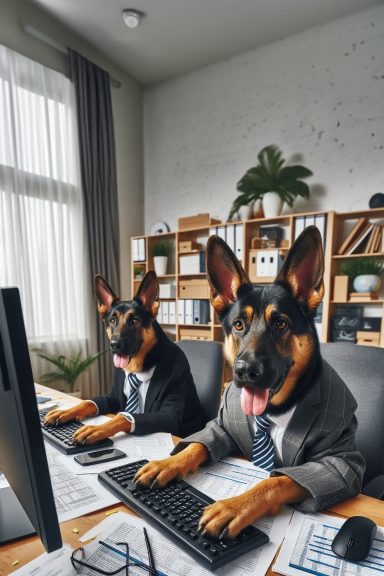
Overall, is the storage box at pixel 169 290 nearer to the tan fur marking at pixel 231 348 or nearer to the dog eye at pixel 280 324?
the tan fur marking at pixel 231 348

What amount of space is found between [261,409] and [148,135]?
155 inches

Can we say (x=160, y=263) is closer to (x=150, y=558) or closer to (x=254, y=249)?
(x=254, y=249)

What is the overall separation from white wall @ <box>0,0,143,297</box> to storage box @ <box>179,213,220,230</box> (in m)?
0.82

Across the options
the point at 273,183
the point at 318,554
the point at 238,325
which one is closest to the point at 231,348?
the point at 238,325

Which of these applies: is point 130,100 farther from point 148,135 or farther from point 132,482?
point 132,482

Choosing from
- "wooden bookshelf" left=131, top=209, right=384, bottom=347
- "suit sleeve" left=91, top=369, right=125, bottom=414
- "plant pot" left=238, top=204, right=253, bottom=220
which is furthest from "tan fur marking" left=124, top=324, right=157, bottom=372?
"plant pot" left=238, top=204, right=253, bottom=220

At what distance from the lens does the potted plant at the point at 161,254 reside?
3.52 meters

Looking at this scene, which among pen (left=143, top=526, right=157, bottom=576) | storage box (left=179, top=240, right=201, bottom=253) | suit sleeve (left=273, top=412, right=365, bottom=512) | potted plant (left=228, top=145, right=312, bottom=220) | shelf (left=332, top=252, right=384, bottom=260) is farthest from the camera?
storage box (left=179, top=240, right=201, bottom=253)

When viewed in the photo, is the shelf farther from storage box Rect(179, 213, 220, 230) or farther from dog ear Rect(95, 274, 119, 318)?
dog ear Rect(95, 274, 119, 318)

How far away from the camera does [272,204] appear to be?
2.83 metres

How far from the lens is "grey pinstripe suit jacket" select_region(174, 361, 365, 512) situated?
26.9 inches

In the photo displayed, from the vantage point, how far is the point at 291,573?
1.73ft

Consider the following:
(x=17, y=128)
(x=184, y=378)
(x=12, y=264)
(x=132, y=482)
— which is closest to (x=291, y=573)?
(x=132, y=482)

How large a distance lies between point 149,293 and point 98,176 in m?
2.44
